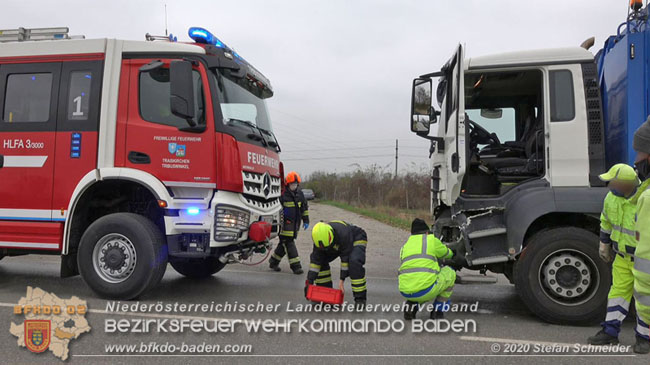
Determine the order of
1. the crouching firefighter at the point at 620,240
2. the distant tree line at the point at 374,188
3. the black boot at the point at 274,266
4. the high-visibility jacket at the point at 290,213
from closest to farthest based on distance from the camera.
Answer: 1. the crouching firefighter at the point at 620,240
2. the high-visibility jacket at the point at 290,213
3. the black boot at the point at 274,266
4. the distant tree line at the point at 374,188

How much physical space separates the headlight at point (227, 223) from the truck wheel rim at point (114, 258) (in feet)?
3.20

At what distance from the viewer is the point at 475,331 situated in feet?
13.9

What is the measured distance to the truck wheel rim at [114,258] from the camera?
197 inches

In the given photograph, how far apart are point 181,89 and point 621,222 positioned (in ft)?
14.1

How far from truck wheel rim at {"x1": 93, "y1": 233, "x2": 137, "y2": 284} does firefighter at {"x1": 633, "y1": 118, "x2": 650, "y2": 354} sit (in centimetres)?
471

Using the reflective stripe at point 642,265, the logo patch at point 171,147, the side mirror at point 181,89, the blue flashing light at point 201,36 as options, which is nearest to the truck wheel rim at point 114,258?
the logo patch at point 171,147

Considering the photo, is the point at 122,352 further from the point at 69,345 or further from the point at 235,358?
the point at 235,358

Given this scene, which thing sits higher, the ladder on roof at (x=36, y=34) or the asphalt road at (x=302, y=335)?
the ladder on roof at (x=36, y=34)

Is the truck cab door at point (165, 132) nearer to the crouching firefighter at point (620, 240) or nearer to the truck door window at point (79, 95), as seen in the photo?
the truck door window at point (79, 95)

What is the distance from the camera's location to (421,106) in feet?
17.2

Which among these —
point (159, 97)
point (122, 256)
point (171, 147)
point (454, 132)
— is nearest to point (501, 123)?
point (454, 132)

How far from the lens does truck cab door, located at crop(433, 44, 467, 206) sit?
16.2 ft

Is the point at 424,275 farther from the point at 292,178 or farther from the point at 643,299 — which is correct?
the point at 292,178

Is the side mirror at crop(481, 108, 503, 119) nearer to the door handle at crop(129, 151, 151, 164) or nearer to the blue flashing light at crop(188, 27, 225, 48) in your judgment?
the blue flashing light at crop(188, 27, 225, 48)
